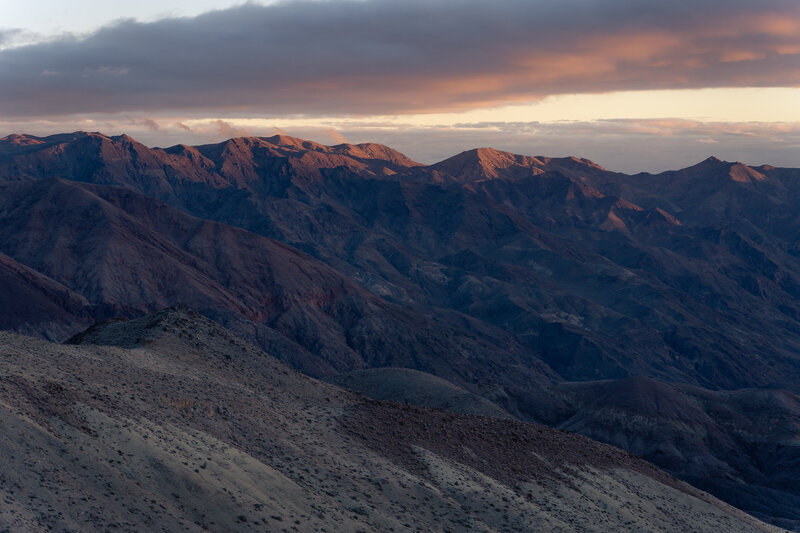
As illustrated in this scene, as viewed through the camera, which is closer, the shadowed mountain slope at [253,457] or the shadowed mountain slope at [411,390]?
the shadowed mountain slope at [253,457]

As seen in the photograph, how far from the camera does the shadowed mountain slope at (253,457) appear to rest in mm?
25344

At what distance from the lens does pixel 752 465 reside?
114188 millimetres

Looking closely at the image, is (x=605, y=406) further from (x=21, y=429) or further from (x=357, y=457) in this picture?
(x=21, y=429)

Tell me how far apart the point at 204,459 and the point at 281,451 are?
575 cm

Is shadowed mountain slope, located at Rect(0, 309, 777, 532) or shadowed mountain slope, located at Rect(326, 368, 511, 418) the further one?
shadowed mountain slope, located at Rect(326, 368, 511, 418)

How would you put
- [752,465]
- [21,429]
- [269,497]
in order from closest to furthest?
[21,429] → [269,497] → [752,465]

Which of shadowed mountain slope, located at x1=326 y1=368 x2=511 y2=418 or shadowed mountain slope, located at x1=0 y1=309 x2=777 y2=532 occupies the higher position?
shadowed mountain slope, located at x1=0 y1=309 x2=777 y2=532

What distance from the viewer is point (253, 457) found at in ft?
107

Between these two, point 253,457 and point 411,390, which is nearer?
point 253,457

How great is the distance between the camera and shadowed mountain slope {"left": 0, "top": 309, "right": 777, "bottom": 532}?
25.3m

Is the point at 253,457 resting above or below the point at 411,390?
above

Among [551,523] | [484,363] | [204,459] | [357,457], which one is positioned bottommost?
[484,363]

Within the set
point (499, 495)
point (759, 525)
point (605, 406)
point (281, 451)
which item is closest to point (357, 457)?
point (281, 451)

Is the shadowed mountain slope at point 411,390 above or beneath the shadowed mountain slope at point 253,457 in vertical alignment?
beneath
